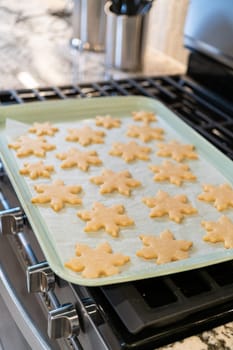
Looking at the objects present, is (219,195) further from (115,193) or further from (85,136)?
(85,136)

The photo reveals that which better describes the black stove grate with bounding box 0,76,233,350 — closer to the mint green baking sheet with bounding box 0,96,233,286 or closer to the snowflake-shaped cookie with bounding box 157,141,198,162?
the mint green baking sheet with bounding box 0,96,233,286

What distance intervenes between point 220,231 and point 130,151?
0.94ft

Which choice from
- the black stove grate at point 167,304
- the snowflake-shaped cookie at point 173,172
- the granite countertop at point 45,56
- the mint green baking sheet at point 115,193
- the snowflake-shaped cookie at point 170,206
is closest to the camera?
the black stove grate at point 167,304

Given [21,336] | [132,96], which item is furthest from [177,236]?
[132,96]

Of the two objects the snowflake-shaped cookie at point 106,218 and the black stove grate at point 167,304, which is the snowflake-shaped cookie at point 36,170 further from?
the black stove grate at point 167,304

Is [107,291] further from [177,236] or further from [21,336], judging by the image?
[21,336]

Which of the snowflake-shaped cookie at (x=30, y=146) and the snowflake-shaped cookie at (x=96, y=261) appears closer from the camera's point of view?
the snowflake-shaped cookie at (x=96, y=261)

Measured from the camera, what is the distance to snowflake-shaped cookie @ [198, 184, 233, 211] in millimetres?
796

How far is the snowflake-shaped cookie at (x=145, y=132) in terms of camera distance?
1003 mm

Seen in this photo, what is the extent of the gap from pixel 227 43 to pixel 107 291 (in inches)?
28.3

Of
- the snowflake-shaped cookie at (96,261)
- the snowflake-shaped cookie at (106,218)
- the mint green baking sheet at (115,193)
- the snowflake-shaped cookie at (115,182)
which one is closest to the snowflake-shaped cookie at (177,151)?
the mint green baking sheet at (115,193)

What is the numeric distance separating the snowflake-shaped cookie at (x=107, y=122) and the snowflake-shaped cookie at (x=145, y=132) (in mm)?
33

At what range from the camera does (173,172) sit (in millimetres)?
883

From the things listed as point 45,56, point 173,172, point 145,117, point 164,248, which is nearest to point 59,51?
point 45,56
